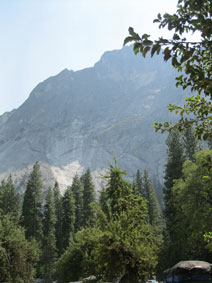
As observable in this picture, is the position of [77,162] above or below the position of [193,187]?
above

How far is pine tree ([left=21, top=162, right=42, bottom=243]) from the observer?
47.7m

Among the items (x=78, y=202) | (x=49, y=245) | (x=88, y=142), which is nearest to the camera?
(x=49, y=245)

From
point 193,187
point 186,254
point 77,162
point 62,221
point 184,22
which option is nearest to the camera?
point 184,22

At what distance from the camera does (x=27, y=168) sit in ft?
450

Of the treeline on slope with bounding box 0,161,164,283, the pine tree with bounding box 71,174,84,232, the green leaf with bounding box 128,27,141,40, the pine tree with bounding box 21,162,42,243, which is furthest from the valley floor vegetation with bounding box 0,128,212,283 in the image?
the green leaf with bounding box 128,27,141,40

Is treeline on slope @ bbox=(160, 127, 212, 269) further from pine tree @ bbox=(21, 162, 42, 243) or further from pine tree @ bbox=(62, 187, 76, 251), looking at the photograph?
pine tree @ bbox=(21, 162, 42, 243)

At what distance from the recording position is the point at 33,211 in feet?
163

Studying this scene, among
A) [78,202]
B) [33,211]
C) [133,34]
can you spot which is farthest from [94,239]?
[78,202]

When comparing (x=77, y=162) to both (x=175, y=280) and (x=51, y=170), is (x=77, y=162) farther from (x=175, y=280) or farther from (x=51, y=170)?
(x=175, y=280)

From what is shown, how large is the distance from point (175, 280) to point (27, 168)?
127995 mm

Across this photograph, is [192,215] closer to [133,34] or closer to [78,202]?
[133,34]

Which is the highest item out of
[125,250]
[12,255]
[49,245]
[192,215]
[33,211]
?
[33,211]

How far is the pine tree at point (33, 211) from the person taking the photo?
47.7m

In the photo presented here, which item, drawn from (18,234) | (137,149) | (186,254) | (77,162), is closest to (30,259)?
(18,234)
